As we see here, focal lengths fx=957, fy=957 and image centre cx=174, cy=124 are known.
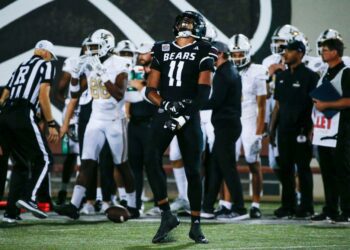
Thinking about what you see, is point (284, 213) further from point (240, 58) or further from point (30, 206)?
point (30, 206)

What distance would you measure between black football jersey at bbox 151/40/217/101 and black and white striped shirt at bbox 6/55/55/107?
6.59ft

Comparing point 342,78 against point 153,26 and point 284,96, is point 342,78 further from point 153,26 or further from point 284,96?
point 153,26

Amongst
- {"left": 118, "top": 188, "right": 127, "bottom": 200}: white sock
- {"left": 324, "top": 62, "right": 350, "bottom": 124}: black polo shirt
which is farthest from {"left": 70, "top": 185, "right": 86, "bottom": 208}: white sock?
{"left": 324, "top": 62, "right": 350, "bottom": 124}: black polo shirt

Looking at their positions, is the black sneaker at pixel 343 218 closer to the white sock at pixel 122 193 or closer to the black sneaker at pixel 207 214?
the black sneaker at pixel 207 214

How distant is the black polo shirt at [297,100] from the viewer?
32.3 ft

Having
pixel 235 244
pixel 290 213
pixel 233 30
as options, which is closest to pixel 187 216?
pixel 290 213

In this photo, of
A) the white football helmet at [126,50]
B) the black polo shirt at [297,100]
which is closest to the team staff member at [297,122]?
the black polo shirt at [297,100]

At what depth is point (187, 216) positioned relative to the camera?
10.3m

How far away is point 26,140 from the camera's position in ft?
29.8

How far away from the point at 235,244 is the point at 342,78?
2.52 m

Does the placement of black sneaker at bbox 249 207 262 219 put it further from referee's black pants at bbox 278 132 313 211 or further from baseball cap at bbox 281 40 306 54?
baseball cap at bbox 281 40 306 54

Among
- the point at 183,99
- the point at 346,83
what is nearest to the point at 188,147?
the point at 183,99

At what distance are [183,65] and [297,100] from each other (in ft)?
8.71

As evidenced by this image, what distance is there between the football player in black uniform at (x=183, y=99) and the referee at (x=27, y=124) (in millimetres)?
1894
